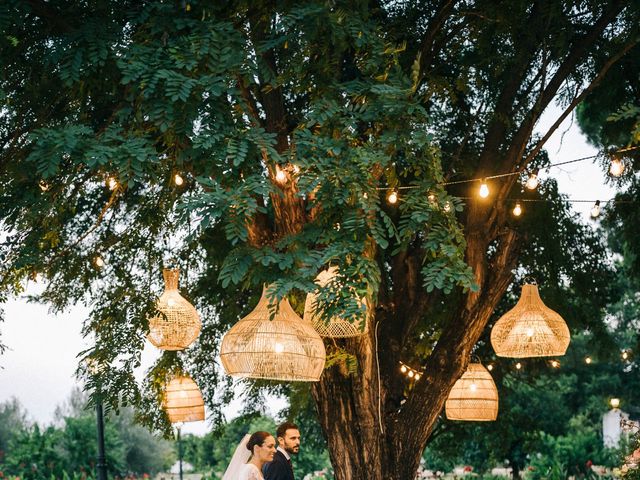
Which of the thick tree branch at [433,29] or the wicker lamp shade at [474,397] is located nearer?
the thick tree branch at [433,29]

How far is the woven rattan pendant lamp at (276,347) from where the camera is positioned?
6055mm

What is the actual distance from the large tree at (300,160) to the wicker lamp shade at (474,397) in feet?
2.75

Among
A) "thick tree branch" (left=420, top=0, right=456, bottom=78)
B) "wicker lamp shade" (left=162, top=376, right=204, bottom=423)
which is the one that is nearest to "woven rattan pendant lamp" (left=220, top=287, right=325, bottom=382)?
"thick tree branch" (left=420, top=0, right=456, bottom=78)

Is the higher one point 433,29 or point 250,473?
point 433,29

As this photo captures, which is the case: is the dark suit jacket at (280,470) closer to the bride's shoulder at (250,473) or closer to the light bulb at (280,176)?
the bride's shoulder at (250,473)

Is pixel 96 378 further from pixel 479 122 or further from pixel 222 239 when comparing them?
pixel 479 122

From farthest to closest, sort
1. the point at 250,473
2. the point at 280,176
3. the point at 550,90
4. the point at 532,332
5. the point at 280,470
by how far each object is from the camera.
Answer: the point at 550,90 → the point at 532,332 → the point at 280,470 → the point at 280,176 → the point at 250,473

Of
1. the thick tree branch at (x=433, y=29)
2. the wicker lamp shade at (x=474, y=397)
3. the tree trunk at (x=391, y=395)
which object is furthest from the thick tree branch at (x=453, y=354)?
the thick tree branch at (x=433, y=29)

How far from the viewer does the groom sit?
7.27 meters

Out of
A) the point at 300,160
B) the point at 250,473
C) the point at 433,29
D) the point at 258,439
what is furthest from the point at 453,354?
the point at 300,160

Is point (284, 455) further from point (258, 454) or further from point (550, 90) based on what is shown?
point (550, 90)

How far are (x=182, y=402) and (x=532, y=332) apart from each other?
11.8 ft

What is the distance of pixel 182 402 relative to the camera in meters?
9.11

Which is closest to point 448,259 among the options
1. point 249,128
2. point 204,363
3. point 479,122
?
point 249,128
